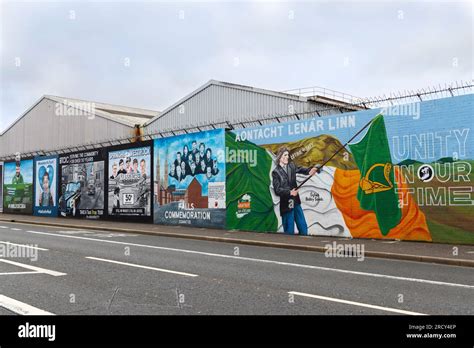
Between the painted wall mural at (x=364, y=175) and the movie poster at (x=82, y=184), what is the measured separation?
34.4ft

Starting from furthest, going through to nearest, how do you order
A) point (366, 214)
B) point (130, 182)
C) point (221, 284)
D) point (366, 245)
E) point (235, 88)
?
point (130, 182)
point (235, 88)
point (366, 214)
point (366, 245)
point (221, 284)

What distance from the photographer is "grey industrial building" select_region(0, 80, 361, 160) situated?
69.9 ft

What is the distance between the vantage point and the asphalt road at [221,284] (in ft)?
21.3

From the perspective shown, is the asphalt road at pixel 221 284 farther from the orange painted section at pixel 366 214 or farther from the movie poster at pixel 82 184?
the movie poster at pixel 82 184

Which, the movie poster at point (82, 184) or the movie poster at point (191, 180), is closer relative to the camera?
the movie poster at point (191, 180)

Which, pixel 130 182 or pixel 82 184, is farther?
pixel 82 184

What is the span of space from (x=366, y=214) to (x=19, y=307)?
1227cm

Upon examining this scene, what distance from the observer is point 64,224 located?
78.6 ft

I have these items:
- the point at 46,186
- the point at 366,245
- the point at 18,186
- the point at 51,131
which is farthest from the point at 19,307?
the point at 18,186

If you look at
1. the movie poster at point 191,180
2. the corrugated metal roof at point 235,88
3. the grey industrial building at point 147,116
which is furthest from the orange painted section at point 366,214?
the movie poster at point 191,180

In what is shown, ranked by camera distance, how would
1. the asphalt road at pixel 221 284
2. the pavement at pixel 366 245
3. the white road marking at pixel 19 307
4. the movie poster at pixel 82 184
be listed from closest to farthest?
1. the white road marking at pixel 19 307
2. the asphalt road at pixel 221 284
3. the pavement at pixel 366 245
4. the movie poster at pixel 82 184

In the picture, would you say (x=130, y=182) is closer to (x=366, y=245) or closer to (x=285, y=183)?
(x=285, y=183)

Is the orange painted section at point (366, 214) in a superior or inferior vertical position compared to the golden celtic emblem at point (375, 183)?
inferior

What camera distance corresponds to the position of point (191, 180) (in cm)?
2220
